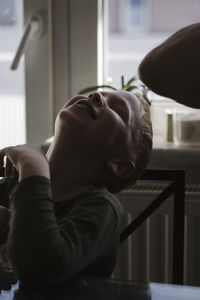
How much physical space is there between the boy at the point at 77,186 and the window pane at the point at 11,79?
2.93 ft

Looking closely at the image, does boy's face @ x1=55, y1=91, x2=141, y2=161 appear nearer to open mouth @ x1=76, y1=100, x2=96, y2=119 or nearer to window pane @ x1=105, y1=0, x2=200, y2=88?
open mouth @ x1=76, y1=100, x2=96, y2=119

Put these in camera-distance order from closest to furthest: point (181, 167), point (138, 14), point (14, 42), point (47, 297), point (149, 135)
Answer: point (47, 297) < point (149, 135) < point (181, 167) < point (138, 14) < point (14, 42)

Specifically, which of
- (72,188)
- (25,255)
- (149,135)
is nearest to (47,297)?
(25,255)

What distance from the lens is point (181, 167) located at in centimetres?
144

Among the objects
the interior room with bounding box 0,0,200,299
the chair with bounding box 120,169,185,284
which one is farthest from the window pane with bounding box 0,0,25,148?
the chair with bounding box 120,169,185,284

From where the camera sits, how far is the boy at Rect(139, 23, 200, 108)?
36 centimetres

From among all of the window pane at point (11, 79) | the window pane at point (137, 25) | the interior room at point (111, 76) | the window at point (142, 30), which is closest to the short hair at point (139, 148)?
the interior room at point (111, 76)

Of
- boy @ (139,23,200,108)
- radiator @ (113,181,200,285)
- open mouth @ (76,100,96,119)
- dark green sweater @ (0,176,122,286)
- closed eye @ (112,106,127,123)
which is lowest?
radiator @ (113,181,200,285)

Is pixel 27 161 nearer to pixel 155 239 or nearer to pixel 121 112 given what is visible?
pixel 121 112

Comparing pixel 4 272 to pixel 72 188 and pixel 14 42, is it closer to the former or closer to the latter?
pixel 72 188

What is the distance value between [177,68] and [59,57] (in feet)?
4.34

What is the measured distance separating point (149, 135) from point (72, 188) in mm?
163

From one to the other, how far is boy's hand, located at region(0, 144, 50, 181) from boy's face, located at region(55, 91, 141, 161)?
6 centimetres

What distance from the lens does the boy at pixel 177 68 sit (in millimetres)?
357
